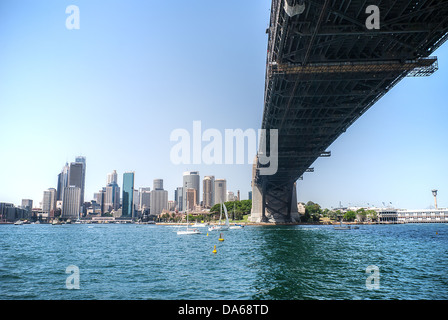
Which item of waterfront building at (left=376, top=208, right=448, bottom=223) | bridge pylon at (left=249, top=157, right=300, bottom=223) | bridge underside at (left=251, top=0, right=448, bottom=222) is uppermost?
bridge underside at (left=251, top=0, right=448, bottom=222)

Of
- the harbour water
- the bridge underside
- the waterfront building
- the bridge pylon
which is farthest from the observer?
the waterfront building

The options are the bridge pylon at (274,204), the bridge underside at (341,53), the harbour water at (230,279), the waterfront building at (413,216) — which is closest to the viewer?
the harbour water at (230,279)

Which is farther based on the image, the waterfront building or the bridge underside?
the waterfront building

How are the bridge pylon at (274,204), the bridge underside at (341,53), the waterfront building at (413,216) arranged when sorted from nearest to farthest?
1. the bridge underside at (341,53)
2. the bridge pylon at (274,204)
3. the waterfront building at (413,216)

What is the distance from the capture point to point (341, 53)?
97.6 ft

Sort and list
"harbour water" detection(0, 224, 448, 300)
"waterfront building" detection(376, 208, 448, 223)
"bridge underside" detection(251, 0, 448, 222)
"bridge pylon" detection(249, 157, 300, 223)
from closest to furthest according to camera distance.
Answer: "harbour water" detection(0, 224, 448, 300) < "bridge underside" detection(251, 0, 448, 222) < "bridge pylon" detection(249, 157, 300, 223) < "waterfront building" detection(376, 208, 448, 223)

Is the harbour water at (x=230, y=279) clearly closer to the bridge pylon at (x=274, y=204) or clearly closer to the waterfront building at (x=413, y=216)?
the bridge pylon at (x=274, y=204)

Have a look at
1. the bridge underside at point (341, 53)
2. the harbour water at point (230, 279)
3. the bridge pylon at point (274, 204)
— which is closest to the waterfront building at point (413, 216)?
the bridge pylon at point (274, 204)

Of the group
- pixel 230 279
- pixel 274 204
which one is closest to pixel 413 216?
pixel 274 204

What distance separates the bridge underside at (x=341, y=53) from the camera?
23016 mm

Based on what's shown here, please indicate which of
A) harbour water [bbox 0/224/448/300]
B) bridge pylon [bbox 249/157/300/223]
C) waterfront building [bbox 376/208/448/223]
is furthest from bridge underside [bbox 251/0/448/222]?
waterfront building [bbox 376/208/448/223]

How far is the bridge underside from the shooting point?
906 inches

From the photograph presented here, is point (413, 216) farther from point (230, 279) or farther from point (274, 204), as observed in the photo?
point (230, 279)

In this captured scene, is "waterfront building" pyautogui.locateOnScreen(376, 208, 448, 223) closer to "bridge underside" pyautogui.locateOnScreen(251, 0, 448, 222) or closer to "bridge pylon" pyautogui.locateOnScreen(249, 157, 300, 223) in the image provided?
"bridge pylon" pyautogui.locateOnScreen(249, 157, 300, 223)
